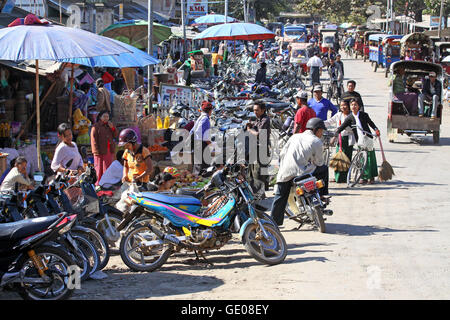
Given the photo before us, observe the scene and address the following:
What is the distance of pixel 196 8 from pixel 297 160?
30.0m

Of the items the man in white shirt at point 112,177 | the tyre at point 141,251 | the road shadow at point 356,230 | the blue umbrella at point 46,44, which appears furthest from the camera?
the man in white shirt at point 112,177

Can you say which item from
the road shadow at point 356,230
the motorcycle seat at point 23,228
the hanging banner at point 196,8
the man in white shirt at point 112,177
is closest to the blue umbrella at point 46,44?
the man in white shirt at point 112,177

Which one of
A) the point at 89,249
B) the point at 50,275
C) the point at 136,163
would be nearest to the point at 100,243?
the point at 89,249

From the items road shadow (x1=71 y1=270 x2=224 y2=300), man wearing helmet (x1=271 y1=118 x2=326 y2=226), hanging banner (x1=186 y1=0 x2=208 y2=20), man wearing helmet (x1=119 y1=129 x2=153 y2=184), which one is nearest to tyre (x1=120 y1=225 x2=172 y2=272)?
road shadow (x1=71 y1=270 x2=224 y2=300)

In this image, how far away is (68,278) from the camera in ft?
19.9

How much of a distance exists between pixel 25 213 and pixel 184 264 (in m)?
2.01

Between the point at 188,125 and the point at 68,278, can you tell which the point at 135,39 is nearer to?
the point at 188,125

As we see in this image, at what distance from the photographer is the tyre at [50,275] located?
237 inches

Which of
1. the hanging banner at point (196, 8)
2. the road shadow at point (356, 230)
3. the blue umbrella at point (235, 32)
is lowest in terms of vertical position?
the road shadow at point (356, 230)

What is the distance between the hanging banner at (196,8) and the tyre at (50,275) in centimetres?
3237

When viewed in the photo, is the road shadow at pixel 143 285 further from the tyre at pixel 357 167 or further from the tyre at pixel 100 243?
the tyre at pixel 357 167

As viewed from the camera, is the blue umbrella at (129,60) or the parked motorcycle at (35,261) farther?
the blue umbrella at (129,60)

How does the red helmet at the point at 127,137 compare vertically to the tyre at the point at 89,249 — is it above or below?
above

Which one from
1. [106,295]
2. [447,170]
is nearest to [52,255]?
[106,295]
